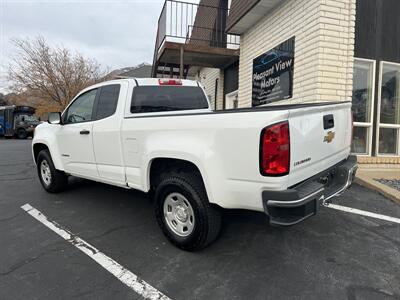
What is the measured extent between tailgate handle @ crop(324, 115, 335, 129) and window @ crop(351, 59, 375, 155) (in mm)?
4104

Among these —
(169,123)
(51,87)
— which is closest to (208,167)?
(169,123)

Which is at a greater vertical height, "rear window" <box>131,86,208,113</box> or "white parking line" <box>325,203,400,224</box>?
"rear window" <box>131,86,208,113</box>

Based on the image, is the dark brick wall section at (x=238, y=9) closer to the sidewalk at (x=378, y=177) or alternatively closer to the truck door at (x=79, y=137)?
the sidewalk at (x=378, y=177)

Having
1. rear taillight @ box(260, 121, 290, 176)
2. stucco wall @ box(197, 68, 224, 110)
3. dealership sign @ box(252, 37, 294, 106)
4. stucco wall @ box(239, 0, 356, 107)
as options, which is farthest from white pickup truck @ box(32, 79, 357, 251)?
stucco wall @ box(197, 68, 224, 110)

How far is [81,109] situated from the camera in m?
4.84

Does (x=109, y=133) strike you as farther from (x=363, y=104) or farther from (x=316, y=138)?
(x=363, y=104)

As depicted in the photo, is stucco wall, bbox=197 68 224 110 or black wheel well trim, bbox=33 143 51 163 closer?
black wheel well trim, bbox=33 143 51 163

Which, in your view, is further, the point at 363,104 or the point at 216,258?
the point at 363,104

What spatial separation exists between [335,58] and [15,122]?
26.2m

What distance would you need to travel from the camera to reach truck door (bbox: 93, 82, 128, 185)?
390cm

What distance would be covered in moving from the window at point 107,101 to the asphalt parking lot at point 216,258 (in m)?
1.48

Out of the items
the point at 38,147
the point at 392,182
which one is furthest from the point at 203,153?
the point at 392,182

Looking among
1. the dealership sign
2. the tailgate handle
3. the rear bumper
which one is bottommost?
the rear bumper

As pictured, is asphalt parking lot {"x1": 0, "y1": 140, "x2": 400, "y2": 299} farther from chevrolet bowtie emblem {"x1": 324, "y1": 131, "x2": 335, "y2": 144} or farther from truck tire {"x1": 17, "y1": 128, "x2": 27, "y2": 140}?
truck tire {"x1": 17, "y1": 128, "x2": 27, "y2": 140}
